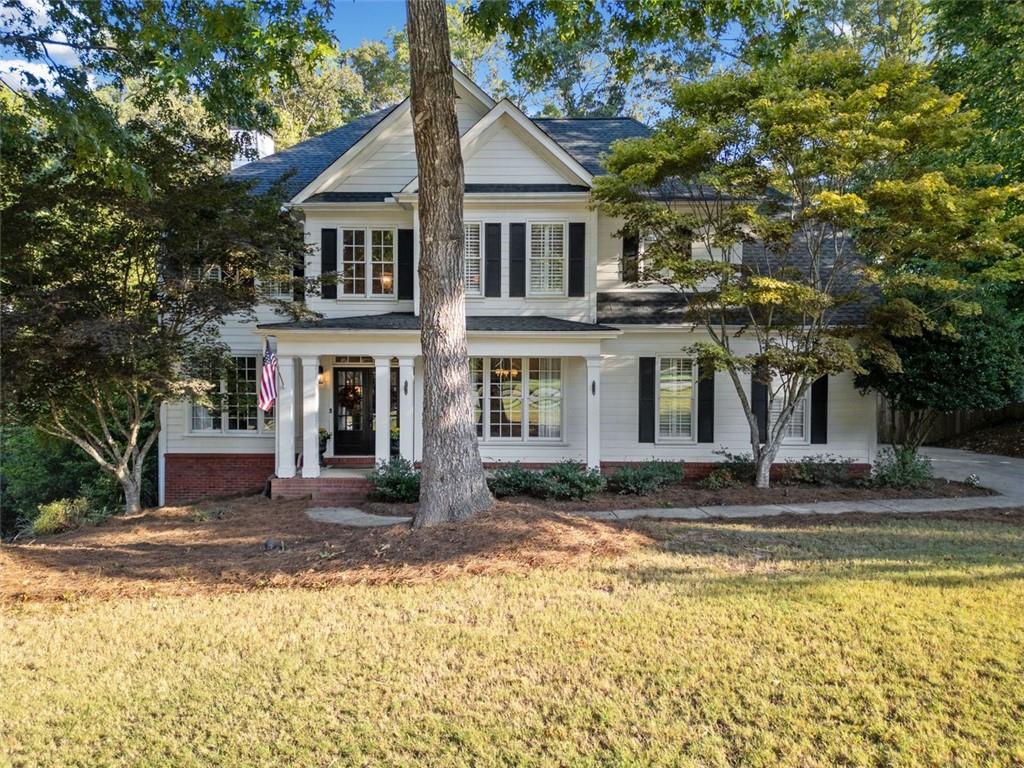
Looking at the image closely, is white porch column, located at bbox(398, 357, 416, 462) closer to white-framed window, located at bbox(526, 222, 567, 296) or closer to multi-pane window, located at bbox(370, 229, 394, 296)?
multi-pane window, located at bbox(370, 229, 394, 296)

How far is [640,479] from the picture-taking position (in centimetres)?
1123

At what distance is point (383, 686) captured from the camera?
12.4 feet

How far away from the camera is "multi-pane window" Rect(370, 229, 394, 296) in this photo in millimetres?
13438

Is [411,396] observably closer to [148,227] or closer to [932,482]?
[148,227]

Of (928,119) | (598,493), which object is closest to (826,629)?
(598,493)

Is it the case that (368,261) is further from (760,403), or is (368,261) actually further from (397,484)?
(760,403)

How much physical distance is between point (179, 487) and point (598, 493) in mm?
9384

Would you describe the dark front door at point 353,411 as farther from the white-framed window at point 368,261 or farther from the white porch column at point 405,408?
the white porch column at point 405,408

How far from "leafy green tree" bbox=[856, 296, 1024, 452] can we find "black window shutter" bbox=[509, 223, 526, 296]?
6923mm

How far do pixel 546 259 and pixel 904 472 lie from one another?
→ 8.17 metres

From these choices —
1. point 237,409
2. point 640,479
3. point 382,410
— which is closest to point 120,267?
point 237,409

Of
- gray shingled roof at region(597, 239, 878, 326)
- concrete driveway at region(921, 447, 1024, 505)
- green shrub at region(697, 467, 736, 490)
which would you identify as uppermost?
gray shingled roof at region(597, 239, 878, 326)

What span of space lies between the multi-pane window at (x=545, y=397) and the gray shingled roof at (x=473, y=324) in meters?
1.02

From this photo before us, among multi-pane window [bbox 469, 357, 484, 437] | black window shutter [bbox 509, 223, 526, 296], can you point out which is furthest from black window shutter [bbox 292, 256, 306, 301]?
black window shutter [bbox 509, 223, 526, 296]
